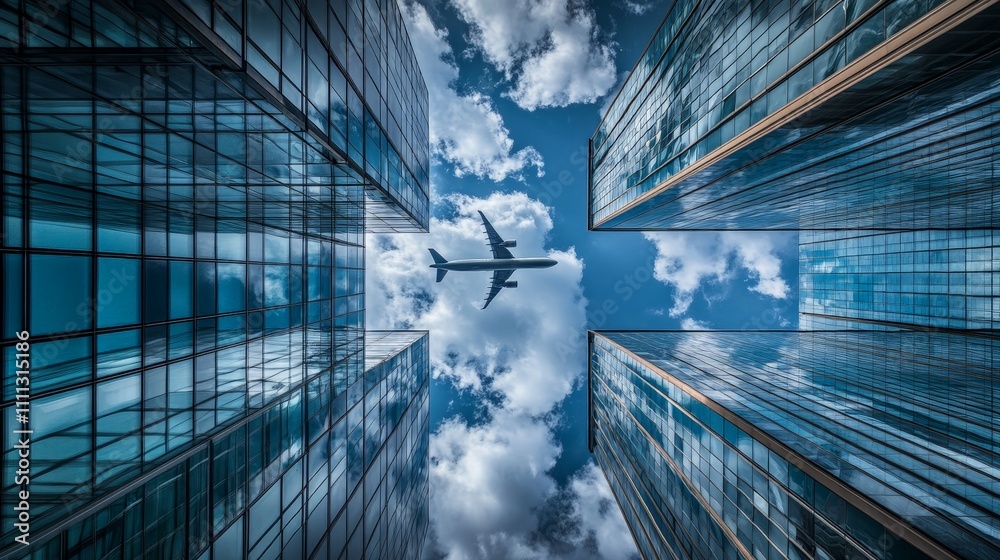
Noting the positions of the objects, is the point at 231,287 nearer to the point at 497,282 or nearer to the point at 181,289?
the point at 181,289

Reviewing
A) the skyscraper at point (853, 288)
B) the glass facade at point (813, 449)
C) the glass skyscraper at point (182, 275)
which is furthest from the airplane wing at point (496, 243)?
the glass skyscraper at point (182, 275)

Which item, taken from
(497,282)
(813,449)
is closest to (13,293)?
(813,449)

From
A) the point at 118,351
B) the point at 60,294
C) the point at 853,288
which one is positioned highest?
the point at 60,294

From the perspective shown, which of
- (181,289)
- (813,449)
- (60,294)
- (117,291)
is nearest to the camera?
(60,294)

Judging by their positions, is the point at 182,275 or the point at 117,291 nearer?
the point at 117,291

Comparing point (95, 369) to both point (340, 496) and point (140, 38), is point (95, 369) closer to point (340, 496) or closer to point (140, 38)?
point (140, 38)

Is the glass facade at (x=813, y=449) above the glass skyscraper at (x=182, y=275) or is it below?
below

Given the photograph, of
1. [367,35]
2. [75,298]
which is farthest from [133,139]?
[367,35]

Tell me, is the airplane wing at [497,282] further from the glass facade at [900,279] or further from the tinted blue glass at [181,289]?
the tinted blue glass at [181,289]
